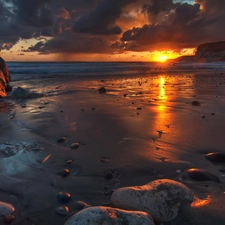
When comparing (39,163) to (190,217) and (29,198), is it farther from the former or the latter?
(190,217)

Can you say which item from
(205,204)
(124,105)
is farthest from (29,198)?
(124,105)

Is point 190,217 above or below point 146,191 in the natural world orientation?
below

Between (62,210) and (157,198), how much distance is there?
946mm

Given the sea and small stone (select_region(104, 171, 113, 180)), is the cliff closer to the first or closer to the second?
the sea

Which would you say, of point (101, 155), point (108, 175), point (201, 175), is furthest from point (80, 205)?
point (201, 175)

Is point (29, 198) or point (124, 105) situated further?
point (124, 105)

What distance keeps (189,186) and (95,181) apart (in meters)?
1.11

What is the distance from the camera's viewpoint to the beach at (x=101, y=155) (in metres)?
2.43

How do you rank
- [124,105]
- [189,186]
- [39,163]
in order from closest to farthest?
[189,186] → [39,163] → [124,105]

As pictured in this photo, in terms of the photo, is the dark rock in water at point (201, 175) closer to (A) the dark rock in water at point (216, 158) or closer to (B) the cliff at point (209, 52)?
(A) the dark rock in water at point (216, 158)

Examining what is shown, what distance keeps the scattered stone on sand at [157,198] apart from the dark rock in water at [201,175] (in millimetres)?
379

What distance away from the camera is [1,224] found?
6.91 feet

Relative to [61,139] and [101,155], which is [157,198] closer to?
[101,155]

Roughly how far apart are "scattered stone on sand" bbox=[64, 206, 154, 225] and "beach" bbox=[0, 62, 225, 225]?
0.36 meters
